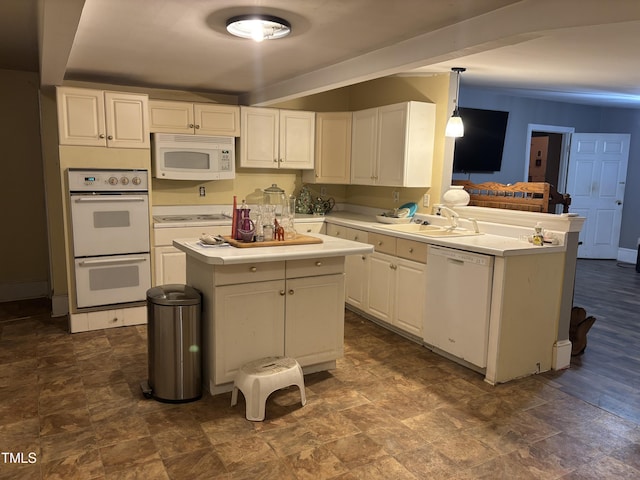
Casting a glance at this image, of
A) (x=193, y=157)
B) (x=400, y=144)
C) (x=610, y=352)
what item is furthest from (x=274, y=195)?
(x=610, y=352)

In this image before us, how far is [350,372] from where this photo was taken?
3.39 meters

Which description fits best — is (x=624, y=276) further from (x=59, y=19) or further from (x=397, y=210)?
(x=59, y=19)

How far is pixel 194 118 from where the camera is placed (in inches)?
187

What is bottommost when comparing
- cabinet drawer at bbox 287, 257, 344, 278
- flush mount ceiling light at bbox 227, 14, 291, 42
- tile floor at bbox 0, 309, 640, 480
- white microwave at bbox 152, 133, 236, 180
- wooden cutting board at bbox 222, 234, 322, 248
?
tile floor at bbox 0, 309, 640, 480

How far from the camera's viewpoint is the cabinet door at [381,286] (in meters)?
4.17

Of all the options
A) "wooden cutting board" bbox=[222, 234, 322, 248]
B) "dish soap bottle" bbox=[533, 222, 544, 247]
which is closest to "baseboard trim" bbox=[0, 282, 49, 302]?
"wooden cutting board" bbox=[222, 234, 322, 248]

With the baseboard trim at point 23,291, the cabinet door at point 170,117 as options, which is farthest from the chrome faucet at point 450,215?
the baseboard trim at point 23,291

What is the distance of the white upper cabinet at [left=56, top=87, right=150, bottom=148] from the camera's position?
3.94 m

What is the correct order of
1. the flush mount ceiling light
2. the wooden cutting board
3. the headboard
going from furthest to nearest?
the headboard < the wooden cutting board < the flush mount ceiling light

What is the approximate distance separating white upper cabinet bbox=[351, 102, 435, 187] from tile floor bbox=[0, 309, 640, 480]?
6.02 feet

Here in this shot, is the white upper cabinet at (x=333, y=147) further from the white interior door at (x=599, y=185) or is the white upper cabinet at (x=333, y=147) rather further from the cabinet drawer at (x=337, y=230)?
the white interior door at (x=599, y=185)

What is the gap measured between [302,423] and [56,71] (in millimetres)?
2913

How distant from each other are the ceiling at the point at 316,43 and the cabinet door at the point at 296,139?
46cm

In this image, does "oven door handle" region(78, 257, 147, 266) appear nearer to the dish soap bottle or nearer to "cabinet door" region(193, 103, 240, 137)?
"cabinet door" region(193, 103, 240, 137)
